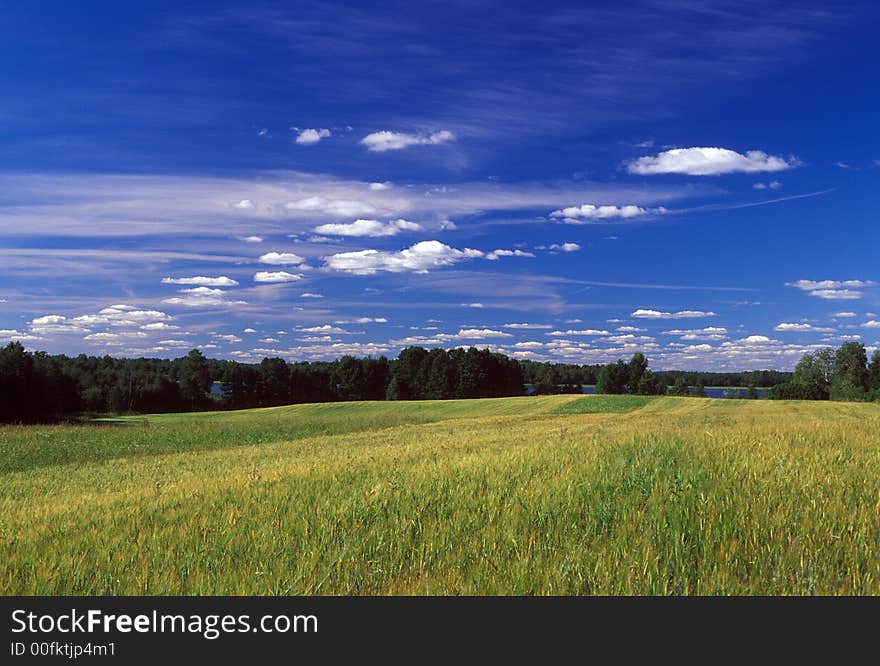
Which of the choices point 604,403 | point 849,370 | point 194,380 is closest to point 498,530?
point 604,403

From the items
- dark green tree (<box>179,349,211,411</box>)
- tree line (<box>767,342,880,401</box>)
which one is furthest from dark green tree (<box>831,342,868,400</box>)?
dark green tree (<box>179,349,211,411</box>)

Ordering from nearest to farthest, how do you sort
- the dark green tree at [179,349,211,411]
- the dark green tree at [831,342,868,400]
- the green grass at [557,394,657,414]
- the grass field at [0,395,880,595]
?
the grass field at [0,395,880,595], the green grass at [557,394,657,414], the dark green tree at [831,342,868,400], the dark green tree at [179,349,211,411]

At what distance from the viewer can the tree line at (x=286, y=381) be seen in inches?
4870

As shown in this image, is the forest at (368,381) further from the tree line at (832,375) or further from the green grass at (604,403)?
the green grass at (604,403)

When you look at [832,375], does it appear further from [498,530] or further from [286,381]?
[498,530]

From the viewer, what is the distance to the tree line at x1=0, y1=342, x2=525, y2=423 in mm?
123688

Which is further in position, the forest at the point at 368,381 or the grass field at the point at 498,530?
the forest at the point at 368,381

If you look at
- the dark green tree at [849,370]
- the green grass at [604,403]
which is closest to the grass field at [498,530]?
the green grass at [604,403]

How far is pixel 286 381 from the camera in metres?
136

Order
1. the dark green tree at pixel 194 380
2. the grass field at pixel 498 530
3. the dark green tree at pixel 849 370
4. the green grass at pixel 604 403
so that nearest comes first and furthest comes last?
1. the grass field at pixel 498 530
2. the green grass at pixel 604 403
3. the dark green tree at pixel 849 370
4. the dark green tree at pixel 194 380

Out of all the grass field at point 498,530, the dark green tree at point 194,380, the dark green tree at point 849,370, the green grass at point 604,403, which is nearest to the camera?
the grass field at point 498,530

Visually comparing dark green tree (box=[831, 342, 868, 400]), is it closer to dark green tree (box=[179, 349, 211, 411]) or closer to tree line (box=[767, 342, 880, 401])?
tree line (box=[767, 342, 880, 401])
